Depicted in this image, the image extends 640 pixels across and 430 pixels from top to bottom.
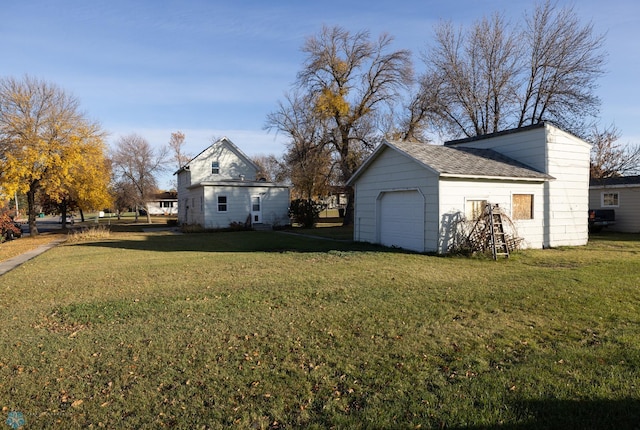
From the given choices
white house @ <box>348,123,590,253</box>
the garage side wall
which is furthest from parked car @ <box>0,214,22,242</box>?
white house @ <box>348,123,590,253</box>

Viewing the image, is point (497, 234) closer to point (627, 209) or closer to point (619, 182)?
point (627, 209)

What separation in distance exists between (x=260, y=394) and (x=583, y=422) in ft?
9.56

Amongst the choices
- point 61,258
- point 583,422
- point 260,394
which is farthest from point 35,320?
point 61,258

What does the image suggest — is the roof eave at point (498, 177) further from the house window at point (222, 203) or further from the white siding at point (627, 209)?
the house window at point (222, 203)

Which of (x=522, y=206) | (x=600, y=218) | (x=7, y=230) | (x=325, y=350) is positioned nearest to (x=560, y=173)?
(x=522, y=206)

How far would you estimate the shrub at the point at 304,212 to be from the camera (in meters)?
30.1

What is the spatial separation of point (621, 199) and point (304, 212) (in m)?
19.8

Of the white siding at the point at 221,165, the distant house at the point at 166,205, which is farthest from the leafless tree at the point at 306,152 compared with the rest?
the distant house at the point at 166,205

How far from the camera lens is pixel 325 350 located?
5.16 m

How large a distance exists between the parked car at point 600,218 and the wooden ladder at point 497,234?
12.9 metres

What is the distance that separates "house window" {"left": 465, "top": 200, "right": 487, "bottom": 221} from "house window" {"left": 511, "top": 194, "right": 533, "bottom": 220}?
160 cm

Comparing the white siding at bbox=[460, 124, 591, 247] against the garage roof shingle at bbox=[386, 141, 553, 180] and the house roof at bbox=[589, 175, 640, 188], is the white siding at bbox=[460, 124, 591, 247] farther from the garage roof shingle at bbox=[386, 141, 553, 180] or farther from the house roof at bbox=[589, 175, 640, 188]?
the house roof at bbox=[589, 175, 640, 188]

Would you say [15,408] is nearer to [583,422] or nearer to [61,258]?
[583,422]

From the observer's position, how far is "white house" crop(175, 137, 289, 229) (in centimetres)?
2828
